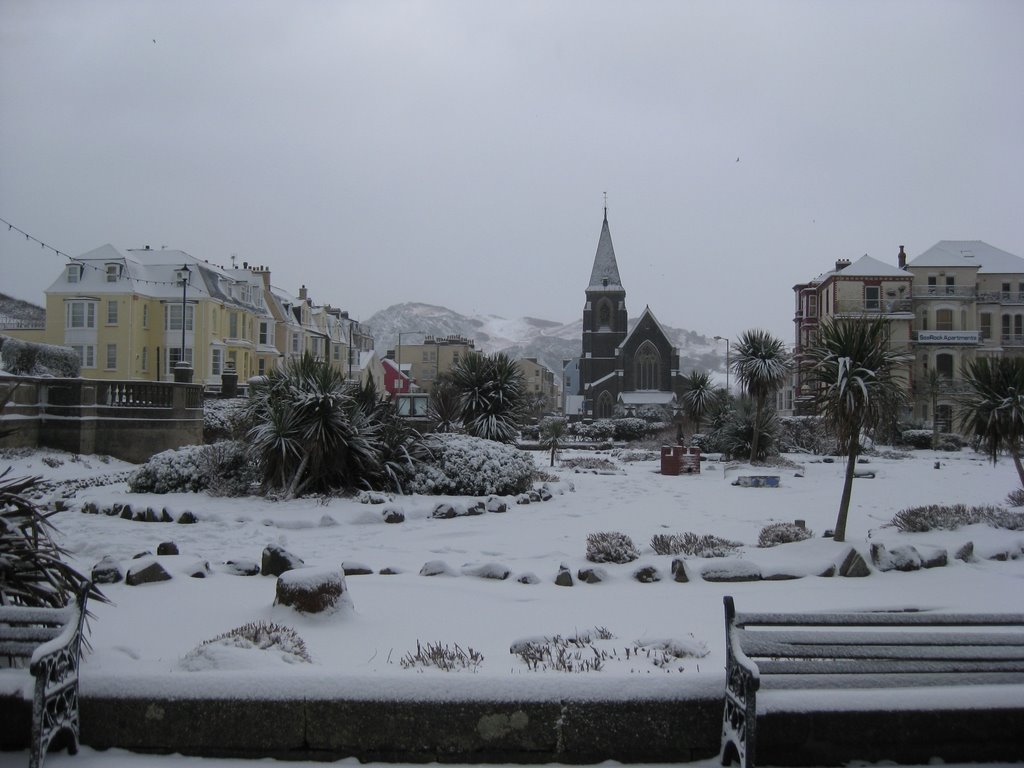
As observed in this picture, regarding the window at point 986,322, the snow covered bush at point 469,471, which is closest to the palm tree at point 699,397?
the snow covered bush at point 469,471

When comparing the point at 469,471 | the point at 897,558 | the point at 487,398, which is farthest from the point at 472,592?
the point at 487,398

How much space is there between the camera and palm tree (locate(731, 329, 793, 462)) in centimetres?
2434

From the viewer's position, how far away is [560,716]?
3873 millimetres

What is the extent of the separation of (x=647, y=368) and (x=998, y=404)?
5728cm

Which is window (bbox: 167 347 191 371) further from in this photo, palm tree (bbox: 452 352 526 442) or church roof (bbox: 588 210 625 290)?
church roof (bbox: 588 210 625 290)

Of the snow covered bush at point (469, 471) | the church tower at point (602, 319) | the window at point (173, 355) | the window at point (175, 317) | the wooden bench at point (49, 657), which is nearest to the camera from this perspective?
the wooden bench at point (49, 657)

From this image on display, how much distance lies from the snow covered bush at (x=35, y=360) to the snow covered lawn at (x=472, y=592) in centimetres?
1115

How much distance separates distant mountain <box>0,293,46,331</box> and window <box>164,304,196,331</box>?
8121mm

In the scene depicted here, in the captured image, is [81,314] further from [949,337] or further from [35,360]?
[949,337]

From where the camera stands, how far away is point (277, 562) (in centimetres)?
745

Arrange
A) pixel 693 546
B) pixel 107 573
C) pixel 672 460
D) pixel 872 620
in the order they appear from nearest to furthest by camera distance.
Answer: pixel 872 620 → pixel 107 573 → pixel 693 546 → pixel 672 460

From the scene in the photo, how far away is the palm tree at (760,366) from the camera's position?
24.3 metres

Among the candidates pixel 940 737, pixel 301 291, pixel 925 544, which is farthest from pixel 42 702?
pixel 301 291

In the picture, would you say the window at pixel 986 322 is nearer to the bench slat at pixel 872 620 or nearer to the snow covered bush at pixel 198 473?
the snow covered bush at pixel 198 473
